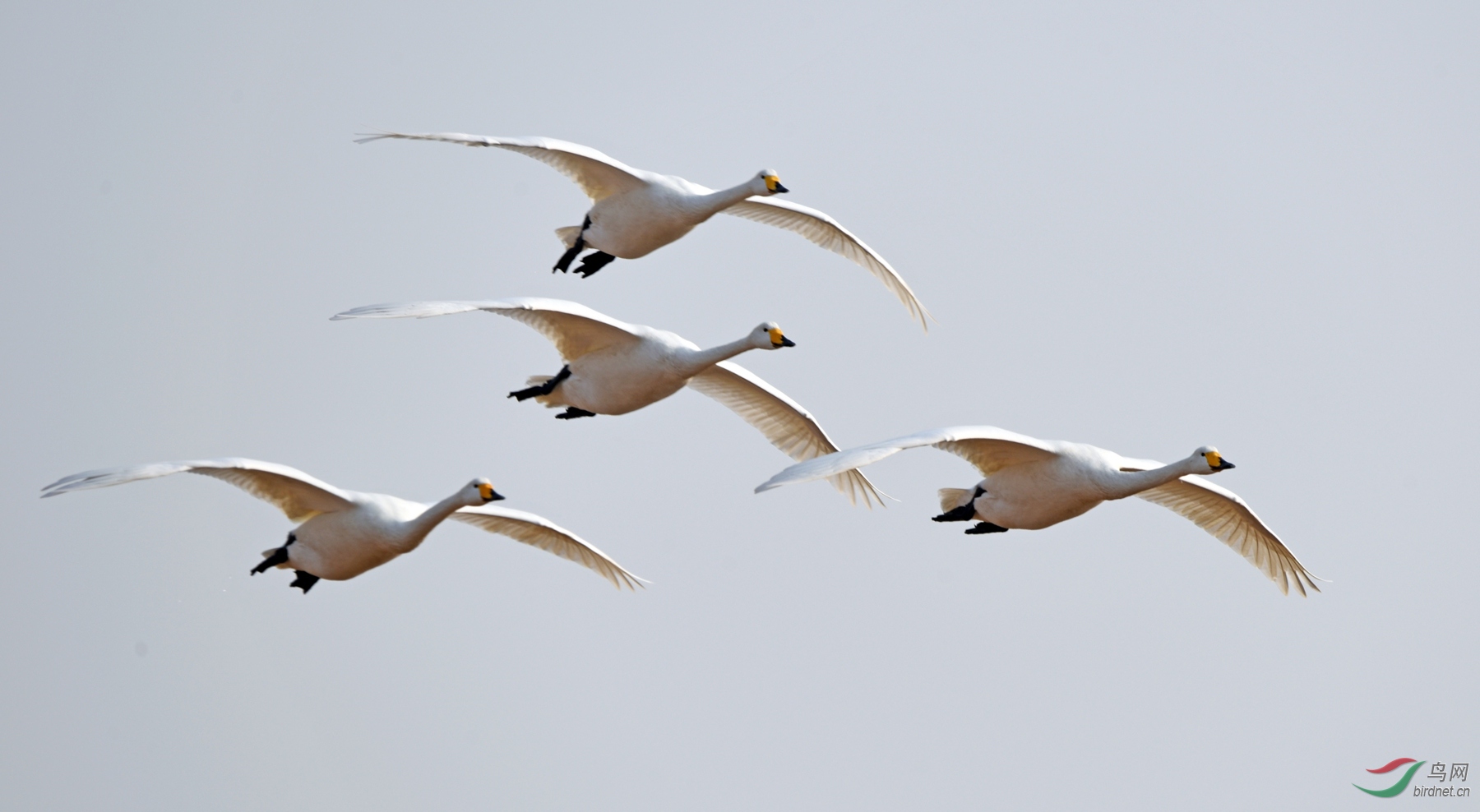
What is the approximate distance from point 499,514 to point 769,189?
5.59m

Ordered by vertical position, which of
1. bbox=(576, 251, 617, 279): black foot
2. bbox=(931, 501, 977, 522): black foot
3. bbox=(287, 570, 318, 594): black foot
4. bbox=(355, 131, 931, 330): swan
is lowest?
bbox=(287, 570, 318, 594): black foot

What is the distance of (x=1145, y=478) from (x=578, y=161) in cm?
844

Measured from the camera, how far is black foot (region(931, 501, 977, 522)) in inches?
1093

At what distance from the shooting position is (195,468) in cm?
2466

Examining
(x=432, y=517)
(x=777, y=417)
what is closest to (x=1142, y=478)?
(x=777, y=417)

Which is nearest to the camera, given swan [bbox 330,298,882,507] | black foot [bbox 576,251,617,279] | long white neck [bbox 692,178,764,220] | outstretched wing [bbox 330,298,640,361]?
outstretched wing [bbox 330,298,640,361]

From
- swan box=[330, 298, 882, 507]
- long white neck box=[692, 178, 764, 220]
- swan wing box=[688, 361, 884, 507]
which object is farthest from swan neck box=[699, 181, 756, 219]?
swan wing box=[688, 361, 884, 507]

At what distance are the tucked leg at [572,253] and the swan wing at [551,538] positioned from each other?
3363 mm

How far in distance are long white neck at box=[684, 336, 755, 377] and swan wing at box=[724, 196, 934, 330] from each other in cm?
412

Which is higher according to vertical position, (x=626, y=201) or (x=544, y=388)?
(x=626, y=201)

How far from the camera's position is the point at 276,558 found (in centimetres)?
2739

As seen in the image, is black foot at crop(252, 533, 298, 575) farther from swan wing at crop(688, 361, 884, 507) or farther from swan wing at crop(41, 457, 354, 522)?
swan wing at crop(688, 361, 884, 507)

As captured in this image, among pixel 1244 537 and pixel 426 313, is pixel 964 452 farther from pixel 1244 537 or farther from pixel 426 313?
pixel 426 313

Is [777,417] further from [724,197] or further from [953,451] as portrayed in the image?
[953,451]
